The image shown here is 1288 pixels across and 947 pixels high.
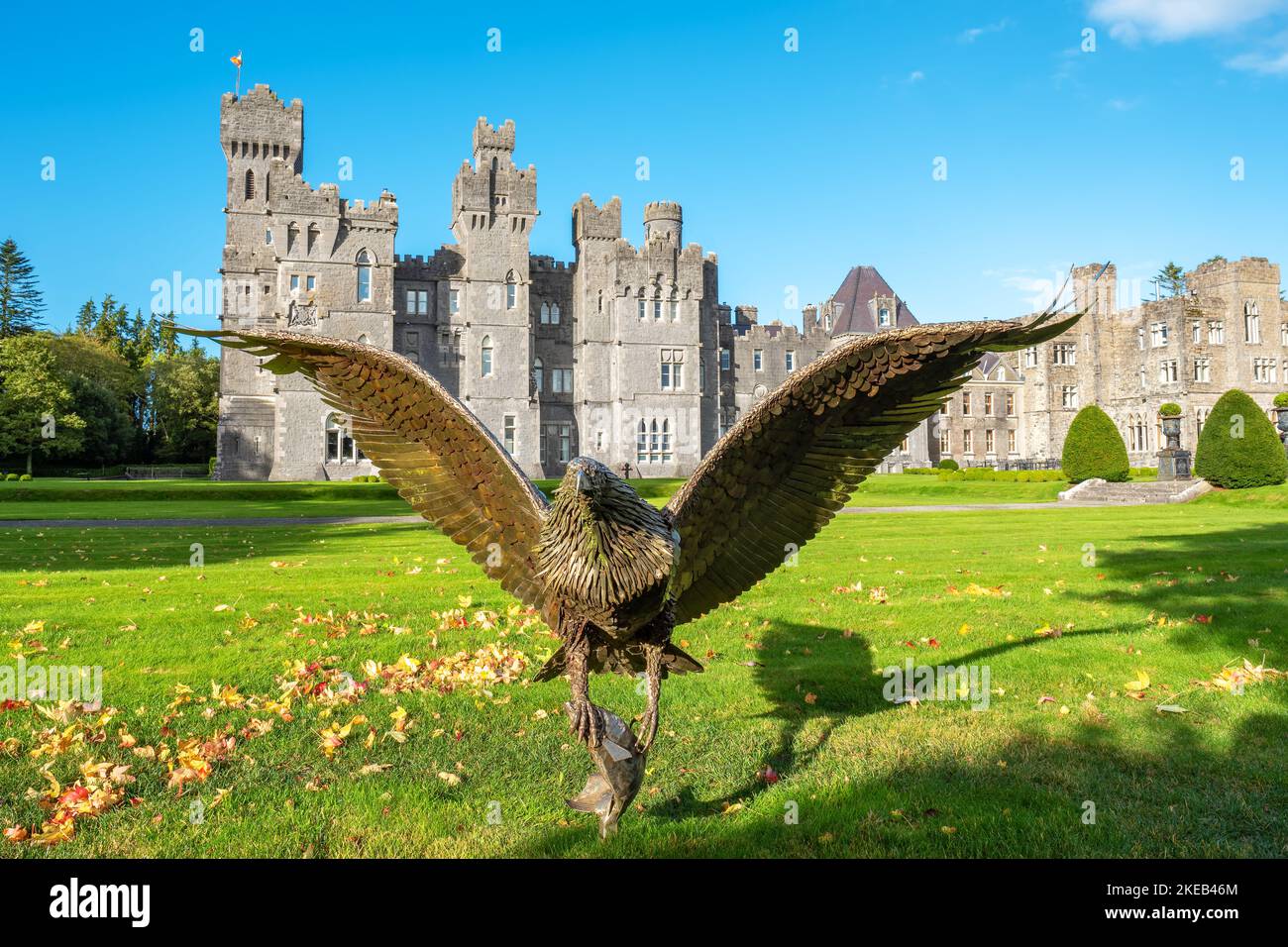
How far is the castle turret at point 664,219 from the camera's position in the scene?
2238 inches

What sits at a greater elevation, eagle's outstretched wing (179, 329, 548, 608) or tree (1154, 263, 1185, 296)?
tree (1154, 263, 1185, 296)

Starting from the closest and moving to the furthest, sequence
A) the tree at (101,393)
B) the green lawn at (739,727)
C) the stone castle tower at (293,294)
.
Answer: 1. the green lawn at (739,727)
2. the stone castle tower at (293,294)
3. the tree at (101,393)

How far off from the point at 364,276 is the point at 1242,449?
147 ft

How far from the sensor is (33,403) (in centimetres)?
5309

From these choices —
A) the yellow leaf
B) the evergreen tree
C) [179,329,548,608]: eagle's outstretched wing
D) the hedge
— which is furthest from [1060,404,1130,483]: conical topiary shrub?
the evergreen tree

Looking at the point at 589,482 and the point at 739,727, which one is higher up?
the point at 589,482

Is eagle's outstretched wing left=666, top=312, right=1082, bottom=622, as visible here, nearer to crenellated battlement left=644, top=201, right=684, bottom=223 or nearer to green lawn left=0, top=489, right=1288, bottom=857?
green lawn left=0, top=489, right=1288, bottom=857

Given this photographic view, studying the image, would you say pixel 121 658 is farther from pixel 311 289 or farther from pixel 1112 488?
pixel 311 289

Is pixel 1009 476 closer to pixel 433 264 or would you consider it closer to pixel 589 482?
pixel 433 264

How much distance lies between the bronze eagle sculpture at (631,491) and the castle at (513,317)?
44.3 m

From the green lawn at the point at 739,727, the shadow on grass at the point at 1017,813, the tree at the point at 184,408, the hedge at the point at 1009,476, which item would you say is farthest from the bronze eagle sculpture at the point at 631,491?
the tree at the point at 184,408

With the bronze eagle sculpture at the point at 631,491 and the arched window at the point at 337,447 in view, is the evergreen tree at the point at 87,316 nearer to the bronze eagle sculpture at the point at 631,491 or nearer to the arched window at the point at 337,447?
the arched window at the point at 337,447

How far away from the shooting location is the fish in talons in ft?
13.0

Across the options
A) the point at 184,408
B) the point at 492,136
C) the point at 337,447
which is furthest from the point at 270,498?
the point at 184,408
